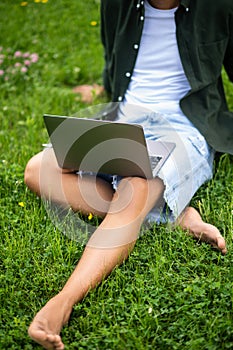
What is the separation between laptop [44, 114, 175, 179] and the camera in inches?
92.0

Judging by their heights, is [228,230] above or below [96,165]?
below

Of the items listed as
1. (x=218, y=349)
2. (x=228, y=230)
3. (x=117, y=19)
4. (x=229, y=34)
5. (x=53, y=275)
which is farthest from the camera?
(x=117, y=19)

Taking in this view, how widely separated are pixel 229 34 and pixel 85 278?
1.24 metres

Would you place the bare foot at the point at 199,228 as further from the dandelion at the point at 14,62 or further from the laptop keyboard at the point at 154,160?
the dandelion at the point at 14,62

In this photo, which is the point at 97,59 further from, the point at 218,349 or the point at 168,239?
the point at 218,349

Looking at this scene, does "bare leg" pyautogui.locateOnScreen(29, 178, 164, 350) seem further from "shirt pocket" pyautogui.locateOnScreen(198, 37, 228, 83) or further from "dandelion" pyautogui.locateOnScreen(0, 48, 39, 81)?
"dandelion" pyautogui.locateOnScreen(0, 48, 39, 81)

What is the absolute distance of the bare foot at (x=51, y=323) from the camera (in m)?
1.96

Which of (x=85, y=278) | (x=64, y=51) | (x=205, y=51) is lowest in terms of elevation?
(x=64, y=51)

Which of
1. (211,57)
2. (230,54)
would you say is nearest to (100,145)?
(211,57)

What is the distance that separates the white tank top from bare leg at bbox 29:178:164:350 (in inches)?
18.3

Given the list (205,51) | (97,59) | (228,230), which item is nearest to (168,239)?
(228,230)

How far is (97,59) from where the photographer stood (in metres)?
4.18

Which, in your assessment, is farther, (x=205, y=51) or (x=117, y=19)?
(x=117, y=19)

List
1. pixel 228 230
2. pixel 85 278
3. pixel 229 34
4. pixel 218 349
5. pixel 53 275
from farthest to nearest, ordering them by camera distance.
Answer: pixel 229 34 < pixel 228 230 < pixel 53 275 < pixel 85 278 < pixel 218 349
